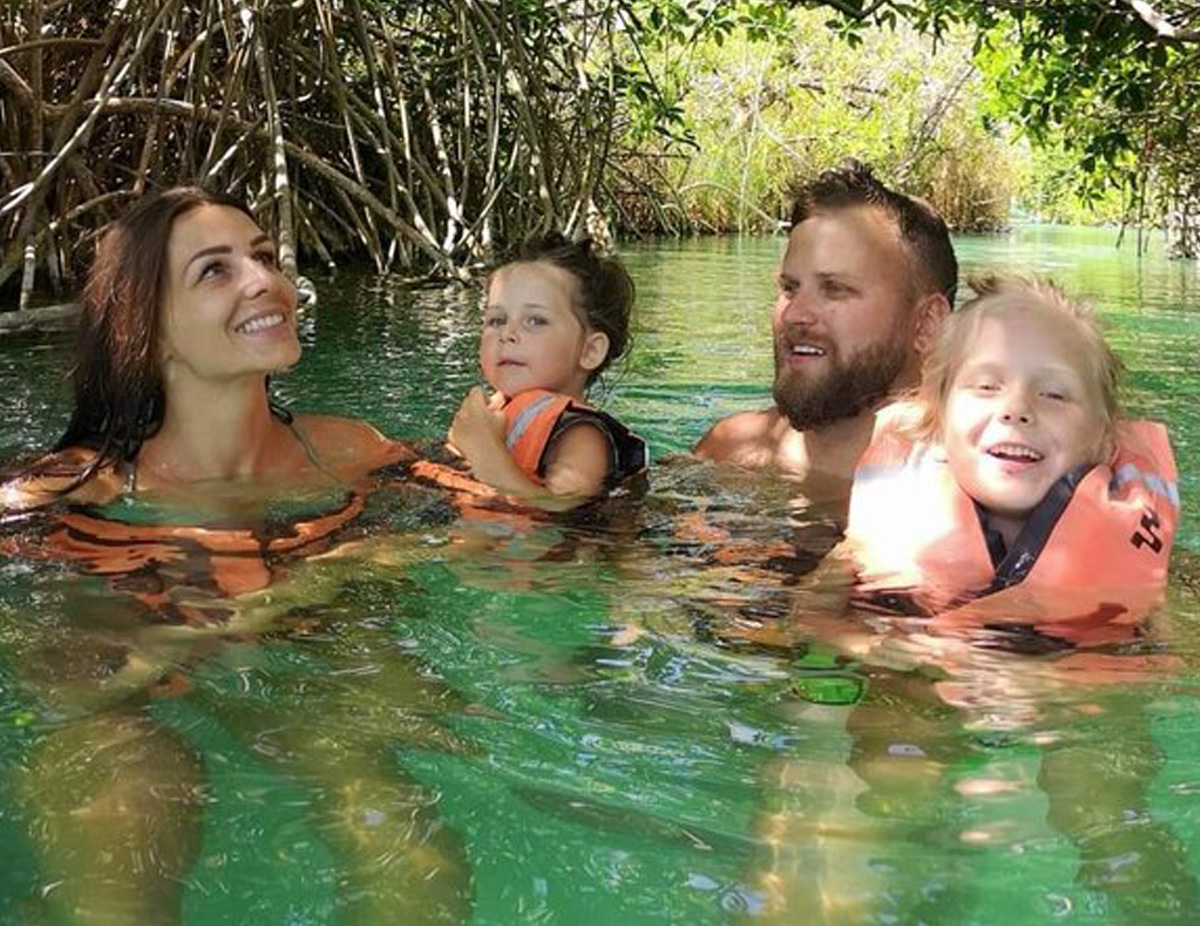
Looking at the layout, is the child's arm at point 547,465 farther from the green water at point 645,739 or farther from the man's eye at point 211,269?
the man's eye at point 211,269

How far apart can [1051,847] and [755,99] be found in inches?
585

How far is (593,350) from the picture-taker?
138 inches

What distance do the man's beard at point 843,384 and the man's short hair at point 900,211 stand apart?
0.19 metres

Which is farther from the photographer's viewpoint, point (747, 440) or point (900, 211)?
point (747, 440)

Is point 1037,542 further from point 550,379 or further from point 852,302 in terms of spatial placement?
point 550,379

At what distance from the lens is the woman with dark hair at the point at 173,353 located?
2.99 metres

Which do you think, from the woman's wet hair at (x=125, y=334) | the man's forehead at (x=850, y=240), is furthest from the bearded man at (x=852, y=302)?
the woman's wet hair at (x=125, y=334)

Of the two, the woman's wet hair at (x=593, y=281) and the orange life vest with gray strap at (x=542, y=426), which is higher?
the woman's wet hair at (x=593, y=281)

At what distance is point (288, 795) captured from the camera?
1.76m

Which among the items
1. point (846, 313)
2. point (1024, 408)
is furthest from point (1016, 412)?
point (846, 313)

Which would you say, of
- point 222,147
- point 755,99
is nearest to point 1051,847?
point 222,147

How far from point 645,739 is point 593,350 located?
66.9 inches

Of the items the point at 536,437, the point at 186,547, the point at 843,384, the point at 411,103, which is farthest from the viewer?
the point at 411,103

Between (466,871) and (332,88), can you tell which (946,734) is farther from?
(332,88)
